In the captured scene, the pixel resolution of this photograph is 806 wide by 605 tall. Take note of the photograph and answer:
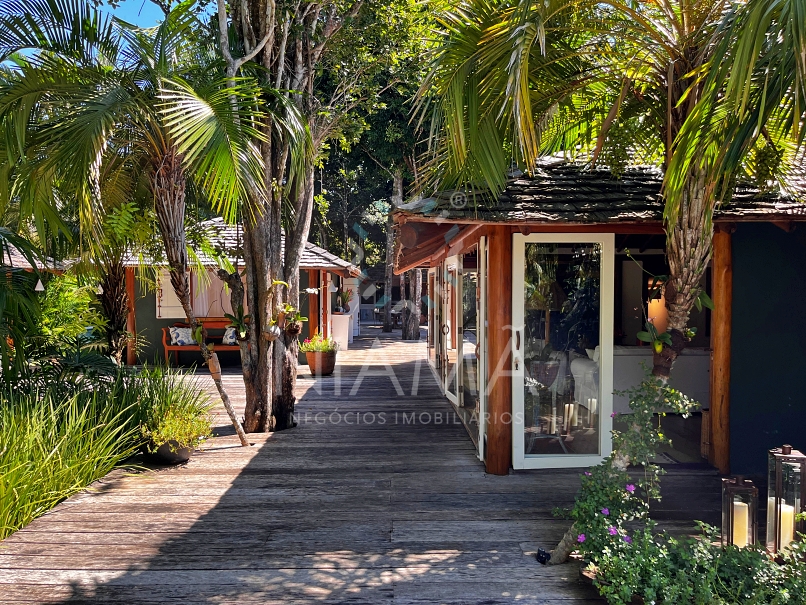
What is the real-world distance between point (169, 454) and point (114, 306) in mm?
2776

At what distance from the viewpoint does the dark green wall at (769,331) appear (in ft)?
17.2

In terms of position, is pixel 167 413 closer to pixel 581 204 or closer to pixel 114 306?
pixel 114 306

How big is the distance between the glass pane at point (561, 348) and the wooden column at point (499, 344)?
0.65ft

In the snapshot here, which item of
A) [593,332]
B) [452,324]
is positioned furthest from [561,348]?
[452,324]

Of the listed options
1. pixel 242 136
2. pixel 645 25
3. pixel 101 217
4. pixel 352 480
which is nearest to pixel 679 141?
pixel 645 25

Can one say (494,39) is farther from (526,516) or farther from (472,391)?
(472,391)

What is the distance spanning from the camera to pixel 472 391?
24.1 ft

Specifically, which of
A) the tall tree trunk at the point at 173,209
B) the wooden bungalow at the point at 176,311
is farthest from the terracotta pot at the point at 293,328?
the wooden bungalow at the point at 176,311

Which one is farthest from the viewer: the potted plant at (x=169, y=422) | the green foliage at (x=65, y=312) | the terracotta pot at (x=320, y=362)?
the terracotta pot at (x=320, y=362)

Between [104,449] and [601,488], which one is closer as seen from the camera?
[601,488]

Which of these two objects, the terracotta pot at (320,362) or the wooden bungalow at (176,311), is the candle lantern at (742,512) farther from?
the wooden bungalow at (176,311)

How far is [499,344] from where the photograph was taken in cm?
521

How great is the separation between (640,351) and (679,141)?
13.6 ft

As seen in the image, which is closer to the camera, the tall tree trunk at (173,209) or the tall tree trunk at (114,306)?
the tall tree trunk at (173,209)
